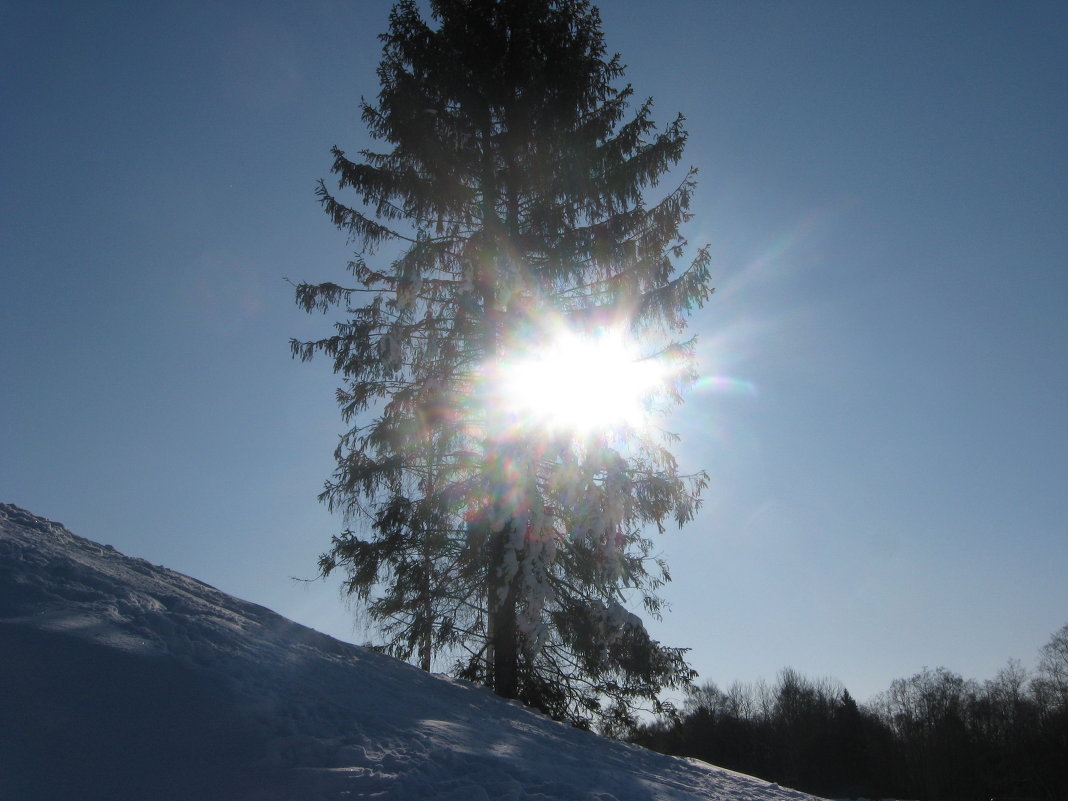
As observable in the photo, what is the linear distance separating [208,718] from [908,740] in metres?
53.9

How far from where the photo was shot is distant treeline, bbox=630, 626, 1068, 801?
126ft

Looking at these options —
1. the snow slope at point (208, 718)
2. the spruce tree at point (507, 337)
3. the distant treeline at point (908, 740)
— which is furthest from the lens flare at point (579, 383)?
the distant treeline at point (908, 740)

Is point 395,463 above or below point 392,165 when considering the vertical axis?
below

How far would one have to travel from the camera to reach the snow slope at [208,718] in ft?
11.4

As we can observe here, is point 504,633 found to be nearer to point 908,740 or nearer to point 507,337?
point 507,337

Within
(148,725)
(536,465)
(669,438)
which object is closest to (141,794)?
(148,725)

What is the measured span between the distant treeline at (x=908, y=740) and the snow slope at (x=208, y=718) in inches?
1253

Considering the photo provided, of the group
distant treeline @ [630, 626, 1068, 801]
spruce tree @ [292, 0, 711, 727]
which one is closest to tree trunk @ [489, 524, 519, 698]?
spruce tree @ [292, 0, 711, 727]

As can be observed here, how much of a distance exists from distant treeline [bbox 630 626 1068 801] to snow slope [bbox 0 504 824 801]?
3181cm

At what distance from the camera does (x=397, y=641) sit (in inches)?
413

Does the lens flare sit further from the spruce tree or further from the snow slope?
the snow slope

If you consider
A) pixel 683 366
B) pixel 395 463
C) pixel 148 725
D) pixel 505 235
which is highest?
pixel 505 235

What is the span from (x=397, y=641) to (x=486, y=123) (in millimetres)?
8870

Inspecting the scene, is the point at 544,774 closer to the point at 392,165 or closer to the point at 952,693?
the point at 392,165
